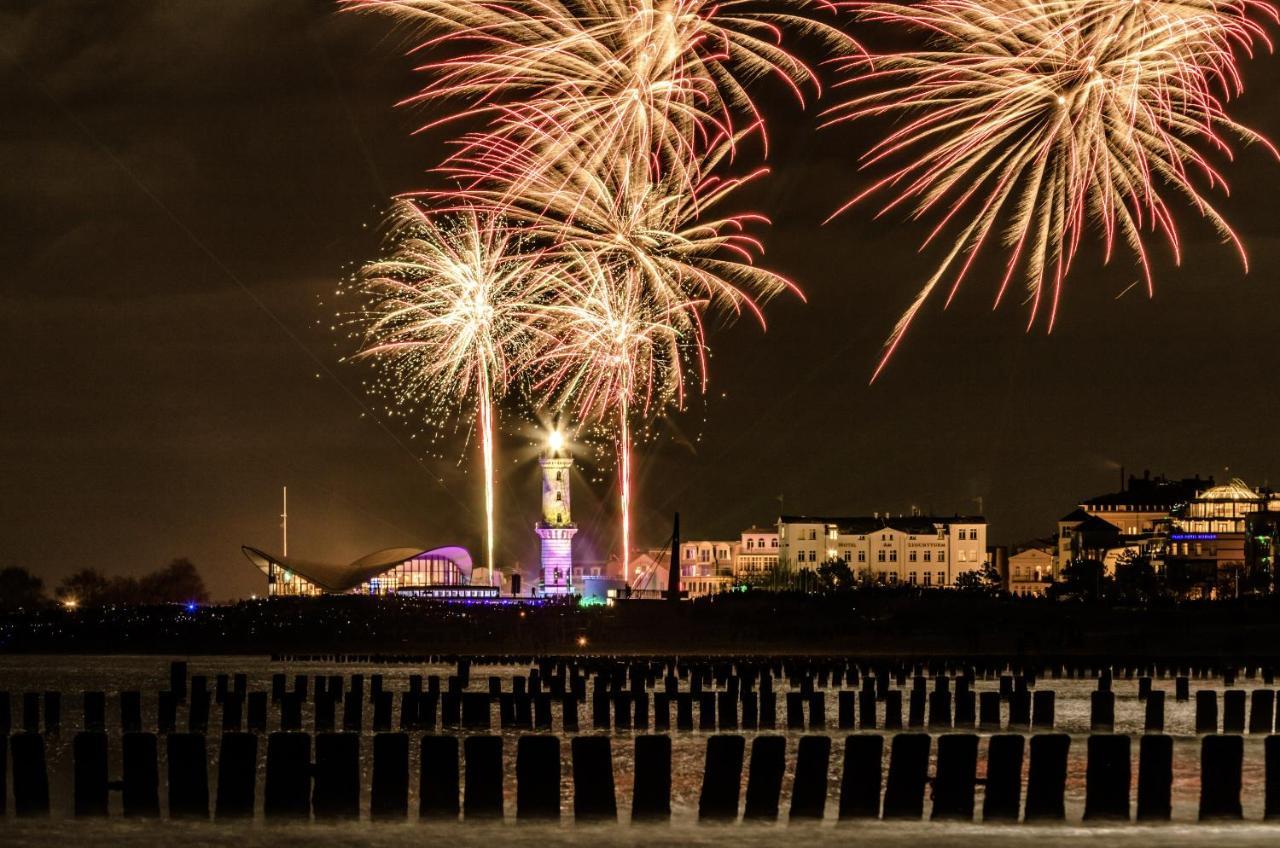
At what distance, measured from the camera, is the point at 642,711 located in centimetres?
3781

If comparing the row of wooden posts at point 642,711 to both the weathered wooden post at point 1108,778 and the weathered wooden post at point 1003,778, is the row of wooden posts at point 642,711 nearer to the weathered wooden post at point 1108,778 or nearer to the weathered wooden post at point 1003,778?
the weathered wooden post at point 1108,778

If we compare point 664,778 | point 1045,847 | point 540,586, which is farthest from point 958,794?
point 540,586

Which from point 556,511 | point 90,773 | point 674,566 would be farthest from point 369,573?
point 90,773

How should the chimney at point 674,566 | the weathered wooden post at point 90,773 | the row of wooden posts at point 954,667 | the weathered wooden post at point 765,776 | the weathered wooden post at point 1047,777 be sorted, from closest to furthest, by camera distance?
the weathered wooden post at point 765,776
the weathered wooden post at point 1047,777
the weathered wooden post at point 90,773
the row of wooden posts at point 954,667
the chimney at point 674,566

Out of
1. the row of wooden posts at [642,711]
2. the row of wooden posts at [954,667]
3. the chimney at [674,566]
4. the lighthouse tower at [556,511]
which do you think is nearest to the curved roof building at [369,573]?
the lighthouse tower at [556,511]

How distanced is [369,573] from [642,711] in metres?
131

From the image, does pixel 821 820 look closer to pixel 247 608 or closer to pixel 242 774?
pixel 242 774

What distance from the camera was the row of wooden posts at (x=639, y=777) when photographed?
2080 cm

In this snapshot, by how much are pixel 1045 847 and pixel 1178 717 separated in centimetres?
2318

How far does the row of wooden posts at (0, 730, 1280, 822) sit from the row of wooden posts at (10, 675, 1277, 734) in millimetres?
9723

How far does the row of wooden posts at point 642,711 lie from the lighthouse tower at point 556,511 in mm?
117186

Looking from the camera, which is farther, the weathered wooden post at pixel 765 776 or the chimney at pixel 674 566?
the chimney at pixel 674 566

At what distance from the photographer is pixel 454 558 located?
171m

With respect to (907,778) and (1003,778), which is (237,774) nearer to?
(907,778)
